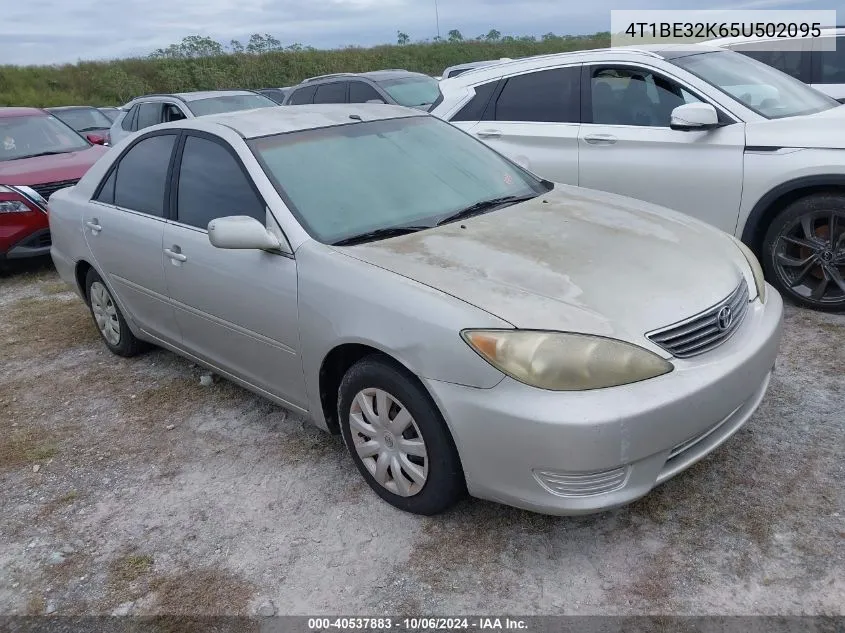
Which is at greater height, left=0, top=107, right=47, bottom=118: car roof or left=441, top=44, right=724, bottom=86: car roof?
left=441, top=44, right=724, bottom=86: car roof

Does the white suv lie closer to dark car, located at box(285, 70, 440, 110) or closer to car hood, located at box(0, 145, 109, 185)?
car hood, located at box(0, 145, 109, 185)

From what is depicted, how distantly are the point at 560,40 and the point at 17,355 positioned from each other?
48.7 meters

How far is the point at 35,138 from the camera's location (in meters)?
8.63

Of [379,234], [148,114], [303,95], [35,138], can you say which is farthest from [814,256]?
[148,114]

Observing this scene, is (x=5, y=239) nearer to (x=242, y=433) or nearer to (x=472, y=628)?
(x=242, y=433)

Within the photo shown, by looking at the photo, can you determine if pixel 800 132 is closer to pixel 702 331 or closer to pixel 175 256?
pixel 702 331

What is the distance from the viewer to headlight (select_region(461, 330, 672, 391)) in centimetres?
244

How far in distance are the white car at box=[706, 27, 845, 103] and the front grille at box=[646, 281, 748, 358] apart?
489 cm

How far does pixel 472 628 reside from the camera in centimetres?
243

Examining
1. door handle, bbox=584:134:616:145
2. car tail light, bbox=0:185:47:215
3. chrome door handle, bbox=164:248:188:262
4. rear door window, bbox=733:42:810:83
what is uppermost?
rear door window, bbox=733:42:810:83

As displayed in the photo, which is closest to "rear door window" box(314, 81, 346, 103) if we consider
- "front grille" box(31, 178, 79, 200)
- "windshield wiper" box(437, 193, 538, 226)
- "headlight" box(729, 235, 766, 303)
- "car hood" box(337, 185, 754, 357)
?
"front grille" box(31, 178, 79, 200)

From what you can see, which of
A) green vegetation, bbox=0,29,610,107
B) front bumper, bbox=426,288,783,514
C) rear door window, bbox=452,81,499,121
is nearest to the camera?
front bumper, bbox=426,288,783,514

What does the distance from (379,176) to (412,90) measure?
8.20 meters

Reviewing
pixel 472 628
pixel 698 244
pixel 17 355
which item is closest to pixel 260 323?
pixel 472 628
